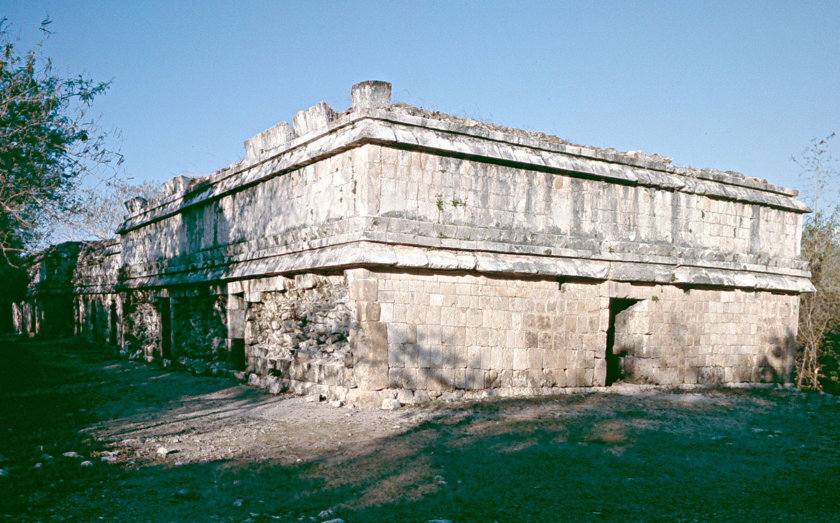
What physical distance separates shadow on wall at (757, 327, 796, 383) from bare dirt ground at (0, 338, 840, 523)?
252 cm

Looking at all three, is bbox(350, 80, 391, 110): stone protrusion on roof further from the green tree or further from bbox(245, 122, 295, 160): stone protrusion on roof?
the green tree

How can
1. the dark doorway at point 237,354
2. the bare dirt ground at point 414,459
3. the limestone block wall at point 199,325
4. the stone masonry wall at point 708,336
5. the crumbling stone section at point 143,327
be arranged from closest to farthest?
the bare dirt ground at point 414,459
the stone masonry wall at point 708,336
the dark doorway at point 237,354
the limestone block wall at point 199,325
the crumbling stone section at point 143,327

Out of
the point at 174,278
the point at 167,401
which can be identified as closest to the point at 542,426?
the point at 167,401

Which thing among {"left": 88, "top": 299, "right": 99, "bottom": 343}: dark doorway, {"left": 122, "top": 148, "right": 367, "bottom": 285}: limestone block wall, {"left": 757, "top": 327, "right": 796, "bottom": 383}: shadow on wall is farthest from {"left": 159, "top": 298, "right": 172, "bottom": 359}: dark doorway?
{"left": 757, "top": 327, "right": 796, "bottom": 383}: shadow on wall

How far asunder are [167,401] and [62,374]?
14.9 ft

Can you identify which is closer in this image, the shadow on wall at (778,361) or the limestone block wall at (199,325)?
the limestone block wall at (199,325)

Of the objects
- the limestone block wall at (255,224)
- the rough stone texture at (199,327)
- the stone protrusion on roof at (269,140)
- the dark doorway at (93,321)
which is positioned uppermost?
the stone protrusion on roof at (269,140)

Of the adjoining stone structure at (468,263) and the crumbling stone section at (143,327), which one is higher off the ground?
the adjoining stone structure at (468,263)

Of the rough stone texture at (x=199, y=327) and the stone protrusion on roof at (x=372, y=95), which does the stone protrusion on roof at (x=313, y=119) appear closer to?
the stone protrusion on roof at (x=372, y=95)

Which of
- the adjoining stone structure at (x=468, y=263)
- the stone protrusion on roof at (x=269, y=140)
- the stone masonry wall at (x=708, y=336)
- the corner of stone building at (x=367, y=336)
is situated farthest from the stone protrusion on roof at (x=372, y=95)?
the stone masonry wall at (x=708, y=336)

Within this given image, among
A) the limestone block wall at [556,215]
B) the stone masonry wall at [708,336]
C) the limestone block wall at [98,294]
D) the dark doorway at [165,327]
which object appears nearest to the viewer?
the limestone block wall at [556,215]

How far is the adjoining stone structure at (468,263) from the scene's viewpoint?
25.6 ft

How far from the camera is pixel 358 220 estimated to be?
300 inches

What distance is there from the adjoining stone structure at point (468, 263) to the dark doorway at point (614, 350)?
50 millimetres
